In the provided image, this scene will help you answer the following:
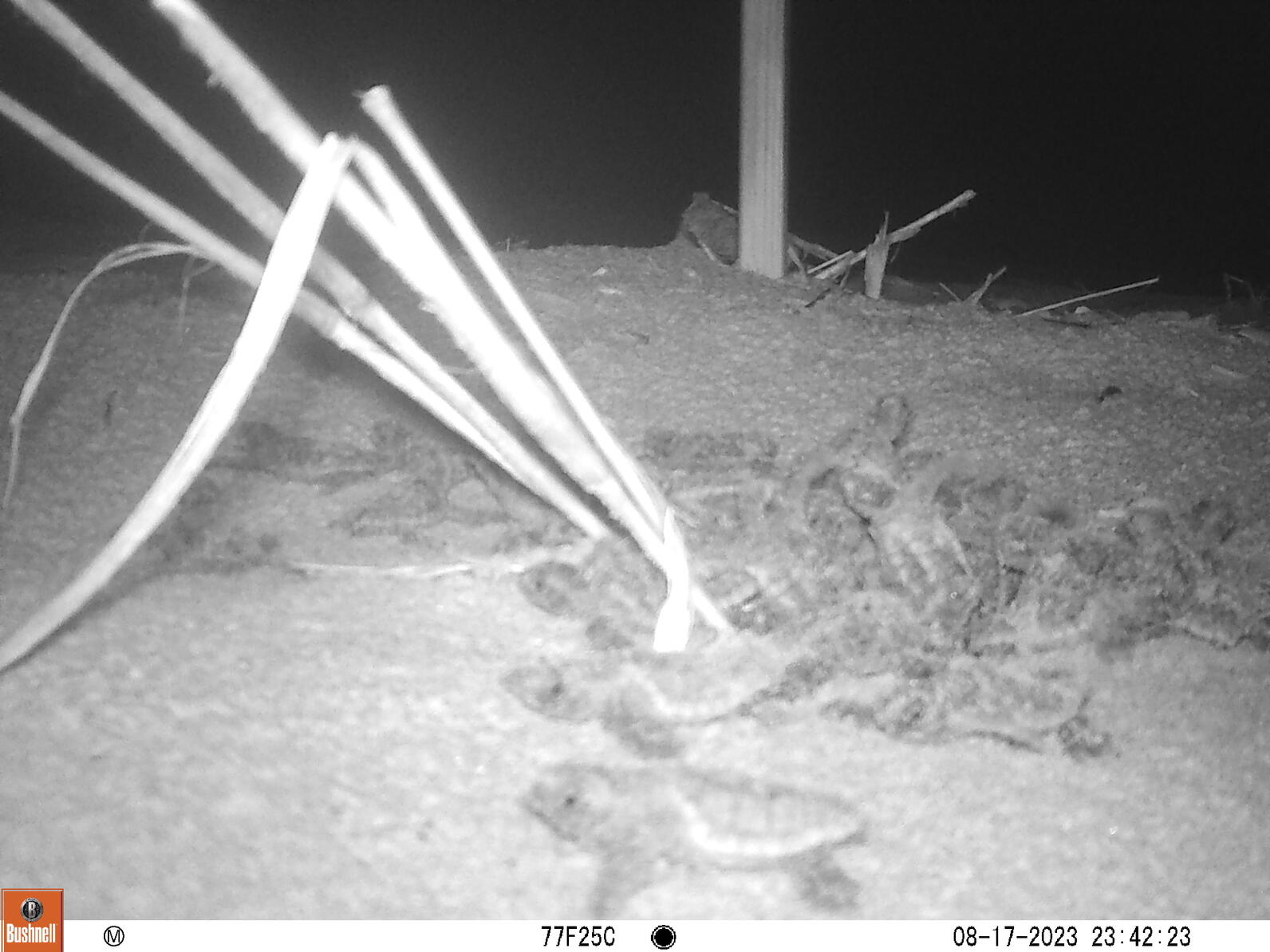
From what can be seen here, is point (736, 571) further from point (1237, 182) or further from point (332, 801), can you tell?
point (1237, 182)

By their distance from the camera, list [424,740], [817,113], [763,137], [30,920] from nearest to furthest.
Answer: [30,920] → [424,740] → [763,137] → [817,113]

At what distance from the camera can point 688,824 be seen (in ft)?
2.10

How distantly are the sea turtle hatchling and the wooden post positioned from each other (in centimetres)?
112

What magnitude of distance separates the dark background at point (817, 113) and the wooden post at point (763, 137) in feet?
3.43

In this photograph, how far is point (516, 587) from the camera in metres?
0.90

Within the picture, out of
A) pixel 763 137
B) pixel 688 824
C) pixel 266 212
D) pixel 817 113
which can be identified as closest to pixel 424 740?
pixel 688 824

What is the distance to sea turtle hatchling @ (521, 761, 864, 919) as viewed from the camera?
23.8 inches

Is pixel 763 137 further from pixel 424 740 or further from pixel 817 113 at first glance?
pixel 817 113

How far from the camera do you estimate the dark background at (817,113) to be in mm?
2592

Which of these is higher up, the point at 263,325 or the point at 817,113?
the point at 817,113

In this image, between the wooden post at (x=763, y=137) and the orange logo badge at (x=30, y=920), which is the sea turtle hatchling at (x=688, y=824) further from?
the wooden post at (x=763, y=137)

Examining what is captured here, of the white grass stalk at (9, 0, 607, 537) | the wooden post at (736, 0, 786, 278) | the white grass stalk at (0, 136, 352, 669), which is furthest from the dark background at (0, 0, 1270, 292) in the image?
the white grass stalk at (0, 136, 352, 669)

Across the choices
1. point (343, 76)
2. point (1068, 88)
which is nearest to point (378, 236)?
point (343, 76)

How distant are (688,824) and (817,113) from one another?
2.85m
